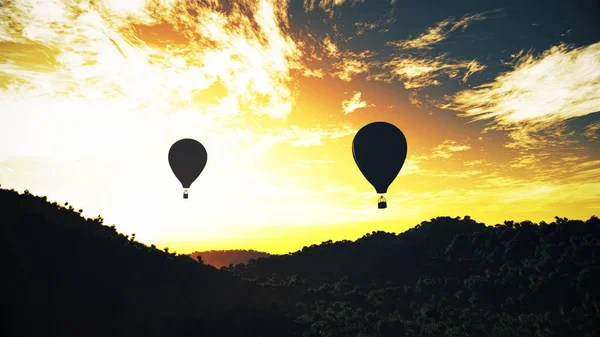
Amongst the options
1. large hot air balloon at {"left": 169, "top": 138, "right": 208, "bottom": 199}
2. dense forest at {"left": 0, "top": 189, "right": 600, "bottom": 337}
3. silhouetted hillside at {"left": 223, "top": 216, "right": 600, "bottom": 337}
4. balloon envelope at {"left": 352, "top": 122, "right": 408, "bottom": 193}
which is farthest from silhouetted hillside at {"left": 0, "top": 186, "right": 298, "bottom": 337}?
balloon envelope at {"left": 352, "top": 122, "right": 408, "bottom": 193}

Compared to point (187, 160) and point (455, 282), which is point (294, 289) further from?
point (187, 160)

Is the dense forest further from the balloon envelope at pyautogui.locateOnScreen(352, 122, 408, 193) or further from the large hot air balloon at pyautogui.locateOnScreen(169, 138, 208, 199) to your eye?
the balloon envelope at pyautogui.locateOnScreen(352, 122, 408, 193)

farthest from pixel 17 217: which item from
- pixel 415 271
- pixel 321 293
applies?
pixel 415 271

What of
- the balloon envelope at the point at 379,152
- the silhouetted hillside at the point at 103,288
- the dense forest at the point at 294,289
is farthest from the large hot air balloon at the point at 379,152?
the silhouetted hillside at the point at 103,288

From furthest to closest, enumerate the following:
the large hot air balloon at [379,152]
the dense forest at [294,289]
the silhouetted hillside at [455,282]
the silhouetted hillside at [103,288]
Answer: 1. the silhouetted hillside at [455,282]
2. the large hot air balloon at [379,152]
3. the dense forest at [294,289]
4. the silhouetted hillside at [103,288]

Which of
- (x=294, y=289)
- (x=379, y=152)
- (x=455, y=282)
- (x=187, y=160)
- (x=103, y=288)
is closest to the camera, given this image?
(x=103, y=288)

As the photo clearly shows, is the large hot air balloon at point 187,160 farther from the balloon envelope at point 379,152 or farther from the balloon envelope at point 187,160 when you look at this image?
the balloon envelope at point 379,152

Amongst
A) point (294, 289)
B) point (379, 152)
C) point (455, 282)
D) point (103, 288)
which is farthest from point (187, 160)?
point (455, 282)

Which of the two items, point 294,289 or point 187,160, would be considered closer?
point 187,160

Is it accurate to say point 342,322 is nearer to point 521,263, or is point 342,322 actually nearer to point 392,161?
point 392,161
